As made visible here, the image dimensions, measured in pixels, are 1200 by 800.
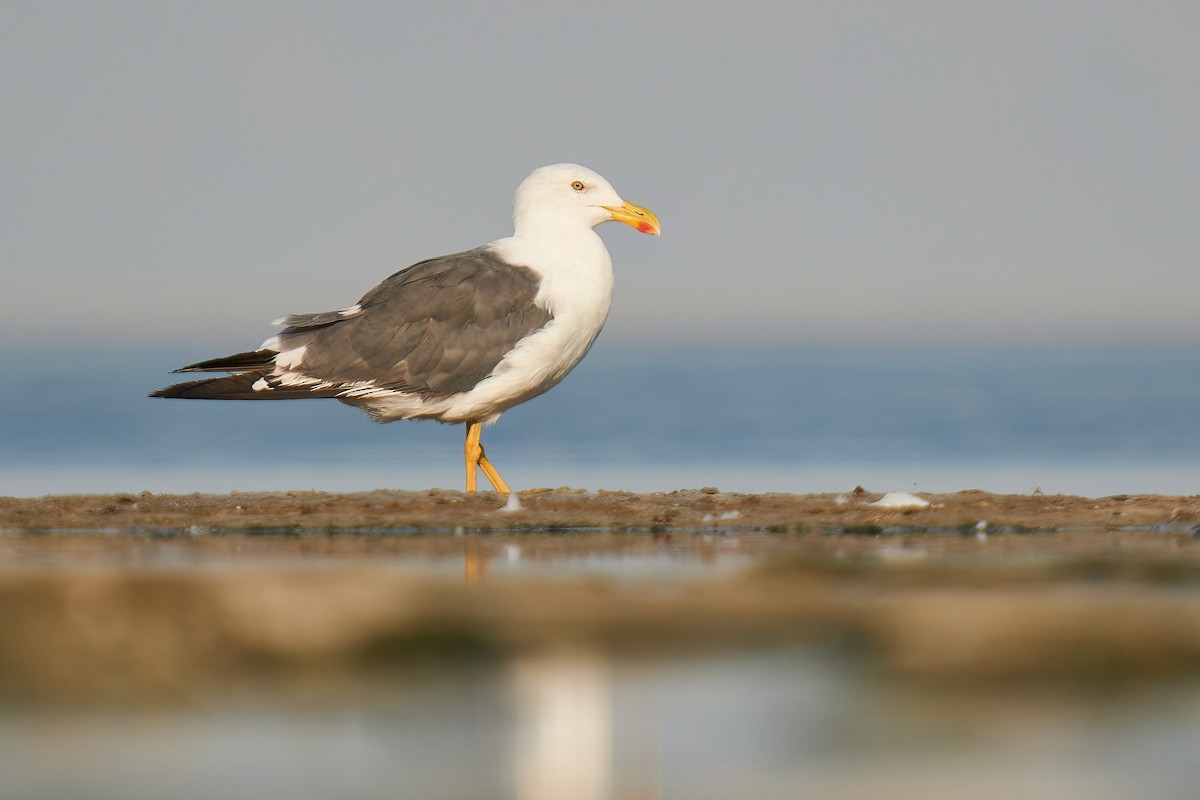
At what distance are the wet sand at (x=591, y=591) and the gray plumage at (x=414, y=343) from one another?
1.52 meters

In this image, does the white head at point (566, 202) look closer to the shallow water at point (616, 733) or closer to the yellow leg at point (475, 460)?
the yellow leg at point (475, 460)

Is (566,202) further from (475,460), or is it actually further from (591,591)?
(591,591)

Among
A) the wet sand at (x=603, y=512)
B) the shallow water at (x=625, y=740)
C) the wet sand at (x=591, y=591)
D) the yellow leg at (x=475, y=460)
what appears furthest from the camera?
the yellow leg at (x=475, y=460)

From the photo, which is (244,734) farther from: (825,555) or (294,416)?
(294,416)

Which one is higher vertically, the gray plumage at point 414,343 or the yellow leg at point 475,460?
the gray plumage at point 414,343

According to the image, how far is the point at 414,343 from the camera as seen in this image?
7840 millimetres

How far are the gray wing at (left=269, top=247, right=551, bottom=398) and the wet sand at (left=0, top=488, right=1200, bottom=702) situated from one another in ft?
4.96

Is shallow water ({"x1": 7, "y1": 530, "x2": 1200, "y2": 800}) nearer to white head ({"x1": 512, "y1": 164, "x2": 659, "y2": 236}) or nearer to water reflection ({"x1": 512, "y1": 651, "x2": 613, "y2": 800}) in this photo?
water reflection ({"x1": 512, "y1": 651, "x2": 613, "y2": 800})

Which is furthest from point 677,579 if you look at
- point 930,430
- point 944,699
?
point 930,430

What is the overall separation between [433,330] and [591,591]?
3566 millimetres

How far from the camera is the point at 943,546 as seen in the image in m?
5.55

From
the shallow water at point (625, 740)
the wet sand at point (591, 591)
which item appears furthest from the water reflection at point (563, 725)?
the wet sand at point (591, 591)

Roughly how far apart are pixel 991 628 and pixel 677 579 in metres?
1.07

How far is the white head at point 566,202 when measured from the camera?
8250 millimetres
